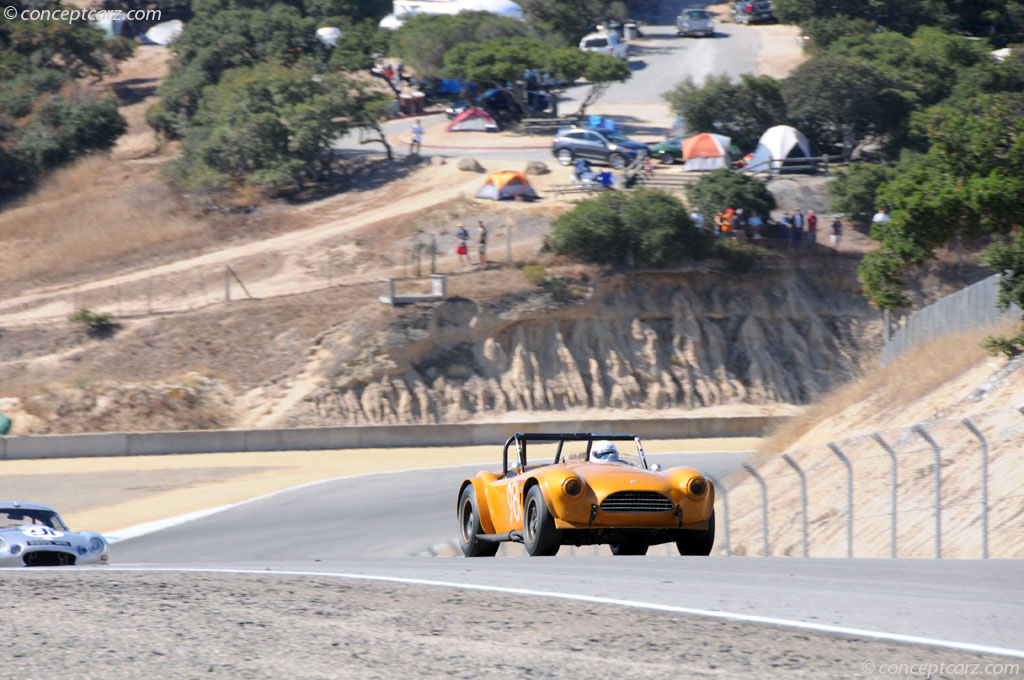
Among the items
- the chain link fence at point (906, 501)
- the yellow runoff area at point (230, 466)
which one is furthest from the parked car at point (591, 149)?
the chain link fence at point (906, 501)

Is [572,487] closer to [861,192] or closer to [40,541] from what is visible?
[40,541]

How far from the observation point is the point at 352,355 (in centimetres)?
4106

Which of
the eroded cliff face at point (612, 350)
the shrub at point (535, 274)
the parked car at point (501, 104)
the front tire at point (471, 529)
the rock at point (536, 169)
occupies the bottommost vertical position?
the eroded cliff face at point (612, 350)

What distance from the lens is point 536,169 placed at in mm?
52781

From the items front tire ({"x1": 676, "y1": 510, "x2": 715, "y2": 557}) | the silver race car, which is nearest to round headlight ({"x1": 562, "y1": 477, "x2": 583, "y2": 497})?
front tire ({"x1": 676, "y1": 510, "x2": 715, "y2": 557})

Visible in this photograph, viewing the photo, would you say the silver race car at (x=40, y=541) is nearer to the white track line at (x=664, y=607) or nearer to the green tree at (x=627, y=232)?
the white track line at (x=664, y=607)

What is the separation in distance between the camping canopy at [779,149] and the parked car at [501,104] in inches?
607

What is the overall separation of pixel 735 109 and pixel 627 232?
66.7ft

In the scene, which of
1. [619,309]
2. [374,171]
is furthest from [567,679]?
[374,171]

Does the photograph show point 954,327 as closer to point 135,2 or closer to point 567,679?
point 567,679

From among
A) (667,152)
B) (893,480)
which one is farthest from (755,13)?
(893,480)

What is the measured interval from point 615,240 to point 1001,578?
124ft

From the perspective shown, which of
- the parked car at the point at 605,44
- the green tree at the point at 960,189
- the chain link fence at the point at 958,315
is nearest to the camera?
the chain link fence at the point at 958,315

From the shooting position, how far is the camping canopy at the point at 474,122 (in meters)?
63.2
